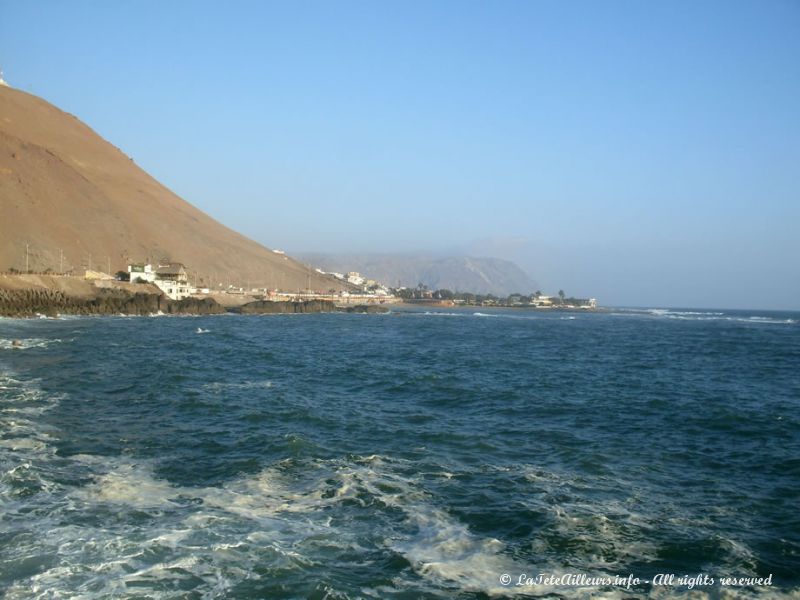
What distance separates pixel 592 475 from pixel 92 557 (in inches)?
317

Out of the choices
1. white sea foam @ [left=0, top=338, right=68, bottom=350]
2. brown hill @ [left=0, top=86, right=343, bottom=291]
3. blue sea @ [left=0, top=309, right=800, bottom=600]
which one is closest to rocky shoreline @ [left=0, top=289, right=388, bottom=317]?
brown hill @ [left=0, top=86, right=343, bottom=291]

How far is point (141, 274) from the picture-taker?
8544 cm

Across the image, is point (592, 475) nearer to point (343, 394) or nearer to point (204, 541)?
point (204, 541)

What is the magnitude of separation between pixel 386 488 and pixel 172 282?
80901 mm

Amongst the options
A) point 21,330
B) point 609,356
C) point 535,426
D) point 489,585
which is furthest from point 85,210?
point 489,585

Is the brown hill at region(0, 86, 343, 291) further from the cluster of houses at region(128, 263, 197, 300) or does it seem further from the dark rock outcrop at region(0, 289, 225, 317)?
the dark rock outcrop at region(0, 289, 225, 317)

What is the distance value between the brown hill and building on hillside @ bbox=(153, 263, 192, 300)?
9.46 m

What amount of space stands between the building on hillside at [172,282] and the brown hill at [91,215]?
946cm

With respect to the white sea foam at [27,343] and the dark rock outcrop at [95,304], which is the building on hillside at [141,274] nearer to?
the dark rock outcrop at [95,304]

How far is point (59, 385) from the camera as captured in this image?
18.9 metres

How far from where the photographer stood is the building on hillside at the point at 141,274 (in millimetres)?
84812

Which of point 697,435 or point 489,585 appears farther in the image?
point 697,435

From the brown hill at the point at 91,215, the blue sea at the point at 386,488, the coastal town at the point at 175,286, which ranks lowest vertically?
the blue sea at the point at 386,488

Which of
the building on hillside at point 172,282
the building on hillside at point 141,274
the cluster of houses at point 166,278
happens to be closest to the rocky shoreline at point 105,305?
the building on hillside at point 172,282
